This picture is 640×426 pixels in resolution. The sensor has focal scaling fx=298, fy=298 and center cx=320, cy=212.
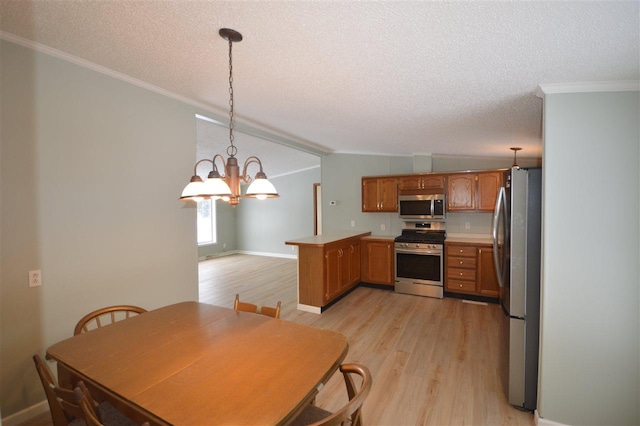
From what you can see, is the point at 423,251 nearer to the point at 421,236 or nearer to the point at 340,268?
the point at 421,236

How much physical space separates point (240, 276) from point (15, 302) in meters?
4.51

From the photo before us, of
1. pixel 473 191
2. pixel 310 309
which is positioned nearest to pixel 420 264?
pixel 473 191

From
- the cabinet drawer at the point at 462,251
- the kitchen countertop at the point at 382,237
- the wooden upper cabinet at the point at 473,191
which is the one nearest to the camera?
the cabinet drawer at the point at 462,251

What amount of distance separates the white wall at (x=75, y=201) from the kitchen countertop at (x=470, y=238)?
3.84 m

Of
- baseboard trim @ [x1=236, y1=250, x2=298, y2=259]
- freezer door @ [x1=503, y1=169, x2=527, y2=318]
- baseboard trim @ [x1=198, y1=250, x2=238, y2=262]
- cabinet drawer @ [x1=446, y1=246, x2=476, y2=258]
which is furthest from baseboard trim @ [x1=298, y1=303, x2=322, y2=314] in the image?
baseboard trim @ [x1=198, y1=250, x2=238, y2=262]

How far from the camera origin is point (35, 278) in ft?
6.59

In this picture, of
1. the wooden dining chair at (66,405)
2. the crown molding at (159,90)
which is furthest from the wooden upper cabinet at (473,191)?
the wooden dining chair at (66,405)

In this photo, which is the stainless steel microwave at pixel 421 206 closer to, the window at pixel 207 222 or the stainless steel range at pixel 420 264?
the stainless steel range at pixel 420 264

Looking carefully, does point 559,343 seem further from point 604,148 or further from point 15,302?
point 15,302

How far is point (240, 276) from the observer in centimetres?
636

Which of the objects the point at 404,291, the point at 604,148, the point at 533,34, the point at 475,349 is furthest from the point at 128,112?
the point at 404,291

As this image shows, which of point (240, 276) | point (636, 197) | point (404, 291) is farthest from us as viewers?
point (240, 276)

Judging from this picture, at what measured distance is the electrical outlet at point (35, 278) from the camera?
6.53 ft

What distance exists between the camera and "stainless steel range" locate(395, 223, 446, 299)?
4555 mm
